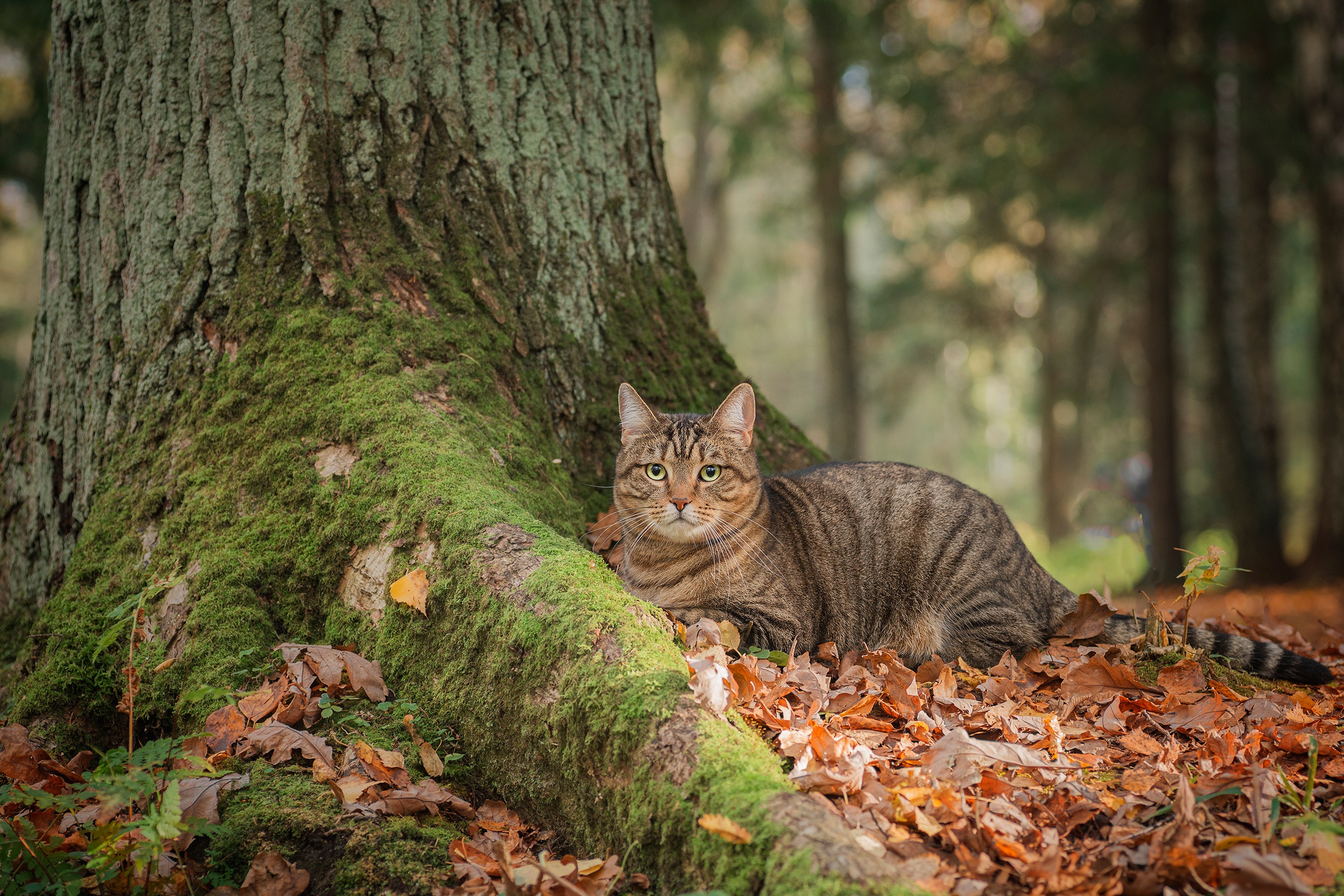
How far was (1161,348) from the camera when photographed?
1093cm

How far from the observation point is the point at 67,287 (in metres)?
4.27

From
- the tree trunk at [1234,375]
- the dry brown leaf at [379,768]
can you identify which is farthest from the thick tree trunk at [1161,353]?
the dry brown leaf at [379,768]

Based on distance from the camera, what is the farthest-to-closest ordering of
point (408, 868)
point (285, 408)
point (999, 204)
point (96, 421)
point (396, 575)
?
point (999, 204), point (96, 421), point (285, 408), point (396, 575), point (408, 868)

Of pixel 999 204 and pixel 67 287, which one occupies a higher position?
pixel 999 204

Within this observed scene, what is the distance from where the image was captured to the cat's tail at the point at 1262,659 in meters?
3.69

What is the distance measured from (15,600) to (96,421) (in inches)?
40.6

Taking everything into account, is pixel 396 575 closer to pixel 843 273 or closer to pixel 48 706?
pixel 48 706

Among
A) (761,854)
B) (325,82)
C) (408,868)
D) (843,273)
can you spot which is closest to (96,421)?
(325,82)

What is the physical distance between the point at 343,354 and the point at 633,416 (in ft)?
4.59

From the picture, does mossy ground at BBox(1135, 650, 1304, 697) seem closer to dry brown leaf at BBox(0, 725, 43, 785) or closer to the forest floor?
the forest floor

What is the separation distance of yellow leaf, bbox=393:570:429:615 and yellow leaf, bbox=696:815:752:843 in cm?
145

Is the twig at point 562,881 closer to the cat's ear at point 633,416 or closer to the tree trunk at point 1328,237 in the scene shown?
the cat's ear at point 633,416

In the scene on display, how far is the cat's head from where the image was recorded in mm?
4203

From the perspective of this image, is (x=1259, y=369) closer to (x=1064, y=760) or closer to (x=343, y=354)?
(x=1064, y=760)
